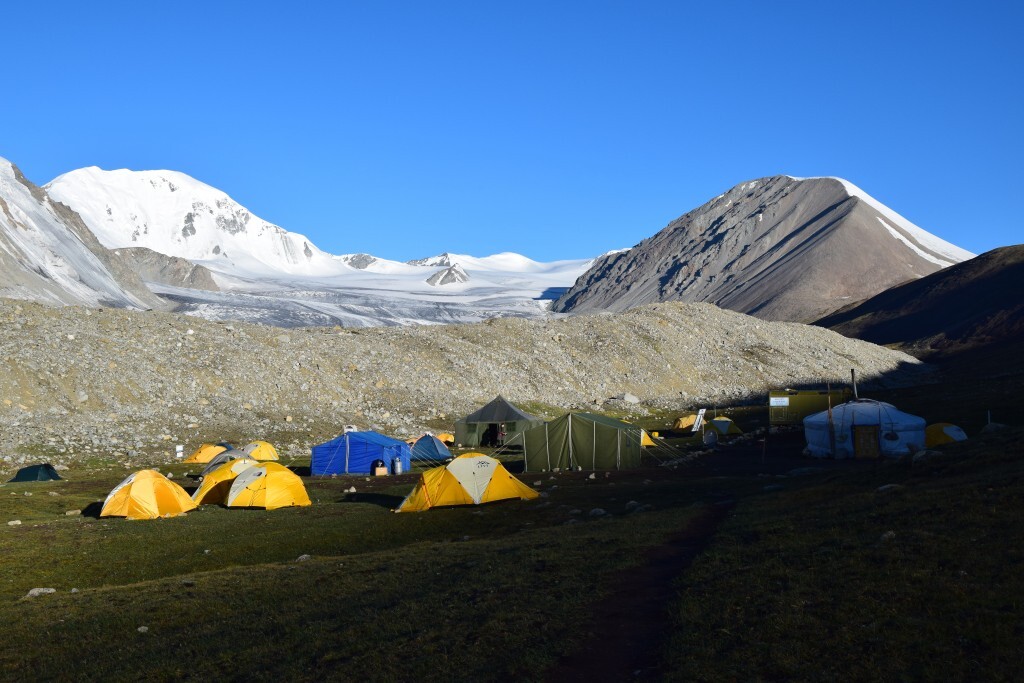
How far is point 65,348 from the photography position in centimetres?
5678

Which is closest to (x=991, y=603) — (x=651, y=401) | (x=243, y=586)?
(x=243, y=586)

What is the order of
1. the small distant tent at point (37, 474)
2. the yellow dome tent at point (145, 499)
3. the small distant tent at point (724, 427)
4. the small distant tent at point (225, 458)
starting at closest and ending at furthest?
1. the yellow dome tent at point (145, 499)
2. the small distant tent at point (225, 458)
3. the small distant tent at point (37, 474)
4. the small distant tent at point (724, 427)

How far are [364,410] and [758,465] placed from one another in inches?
1294

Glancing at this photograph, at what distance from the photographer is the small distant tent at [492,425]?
50.8m

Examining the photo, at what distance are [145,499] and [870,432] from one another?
30422mm

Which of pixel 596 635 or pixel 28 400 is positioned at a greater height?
pixel 28 400

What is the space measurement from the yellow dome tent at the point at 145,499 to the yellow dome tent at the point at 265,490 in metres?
1.74

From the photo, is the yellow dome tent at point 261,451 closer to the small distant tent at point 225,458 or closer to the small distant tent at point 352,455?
the small distant tent at point 352,455

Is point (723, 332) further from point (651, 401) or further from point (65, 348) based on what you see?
point (65, 348)

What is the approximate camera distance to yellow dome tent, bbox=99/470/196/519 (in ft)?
90.6

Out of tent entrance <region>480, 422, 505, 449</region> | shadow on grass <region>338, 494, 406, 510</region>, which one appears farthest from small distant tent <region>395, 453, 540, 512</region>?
tent entrance <region>480, 422, 505, 449</region>

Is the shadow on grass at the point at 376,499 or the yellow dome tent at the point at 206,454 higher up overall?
the yellow dome tent at the point at 206,454

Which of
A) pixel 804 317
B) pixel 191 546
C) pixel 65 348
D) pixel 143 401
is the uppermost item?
pixel 804 317

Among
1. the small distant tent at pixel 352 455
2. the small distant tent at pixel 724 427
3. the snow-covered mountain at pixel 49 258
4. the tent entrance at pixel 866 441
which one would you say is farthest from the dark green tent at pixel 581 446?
the snow-covered mountain at pixel 49 258
